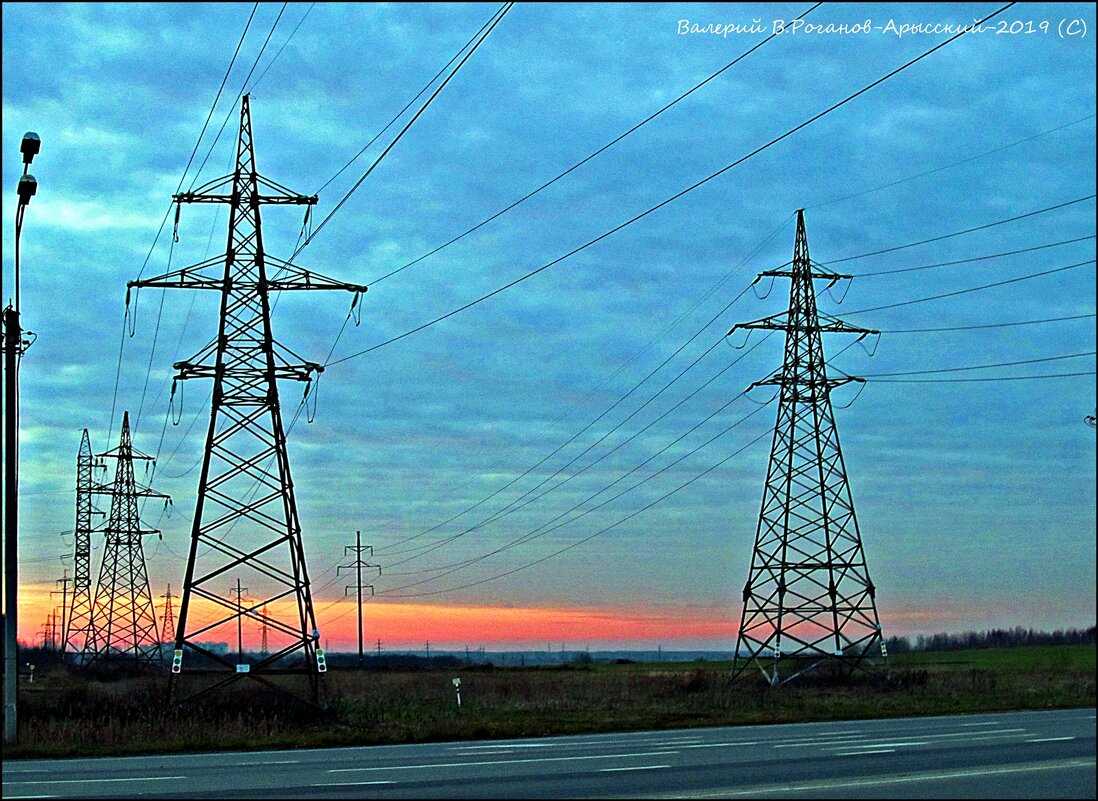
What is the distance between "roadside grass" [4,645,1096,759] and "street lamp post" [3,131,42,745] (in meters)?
1.42

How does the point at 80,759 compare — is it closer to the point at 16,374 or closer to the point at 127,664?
the point at 16,374

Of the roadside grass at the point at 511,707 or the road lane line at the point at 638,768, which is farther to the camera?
the roadside grass at the point at 511,707

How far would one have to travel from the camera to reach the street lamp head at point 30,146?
76.1 ft

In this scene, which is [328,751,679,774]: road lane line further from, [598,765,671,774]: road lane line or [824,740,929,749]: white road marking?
[824,740,929,749]: white road marking

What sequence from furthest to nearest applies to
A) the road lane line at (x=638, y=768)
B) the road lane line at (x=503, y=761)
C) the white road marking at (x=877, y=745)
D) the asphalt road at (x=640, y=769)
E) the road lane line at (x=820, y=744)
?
the road lane line at (x=820, y=744) < the white road marking at (x=877, y=745) < the road lane line at (x=503, y=761) < the road lane line at (x=638, y=768) < the asphalt road at (x=640, y=769)

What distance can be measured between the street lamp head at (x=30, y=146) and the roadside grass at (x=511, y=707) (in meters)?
11.6

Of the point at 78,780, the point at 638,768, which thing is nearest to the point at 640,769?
the point at 638,768

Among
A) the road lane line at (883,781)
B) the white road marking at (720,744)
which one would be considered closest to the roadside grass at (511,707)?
the road lane line at (883,781)

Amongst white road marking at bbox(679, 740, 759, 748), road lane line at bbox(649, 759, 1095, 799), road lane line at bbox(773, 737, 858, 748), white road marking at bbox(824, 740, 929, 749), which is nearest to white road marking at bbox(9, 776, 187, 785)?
road lane line at bbox(649, 759, 1095, 799)

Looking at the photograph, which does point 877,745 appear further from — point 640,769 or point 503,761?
point 503,761

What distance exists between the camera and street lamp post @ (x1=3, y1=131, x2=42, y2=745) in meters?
23.6

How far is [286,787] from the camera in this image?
16.8 metres

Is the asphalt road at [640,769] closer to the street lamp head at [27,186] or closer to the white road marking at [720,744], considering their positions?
the white road marking at [720,744]

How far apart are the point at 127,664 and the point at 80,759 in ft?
128
